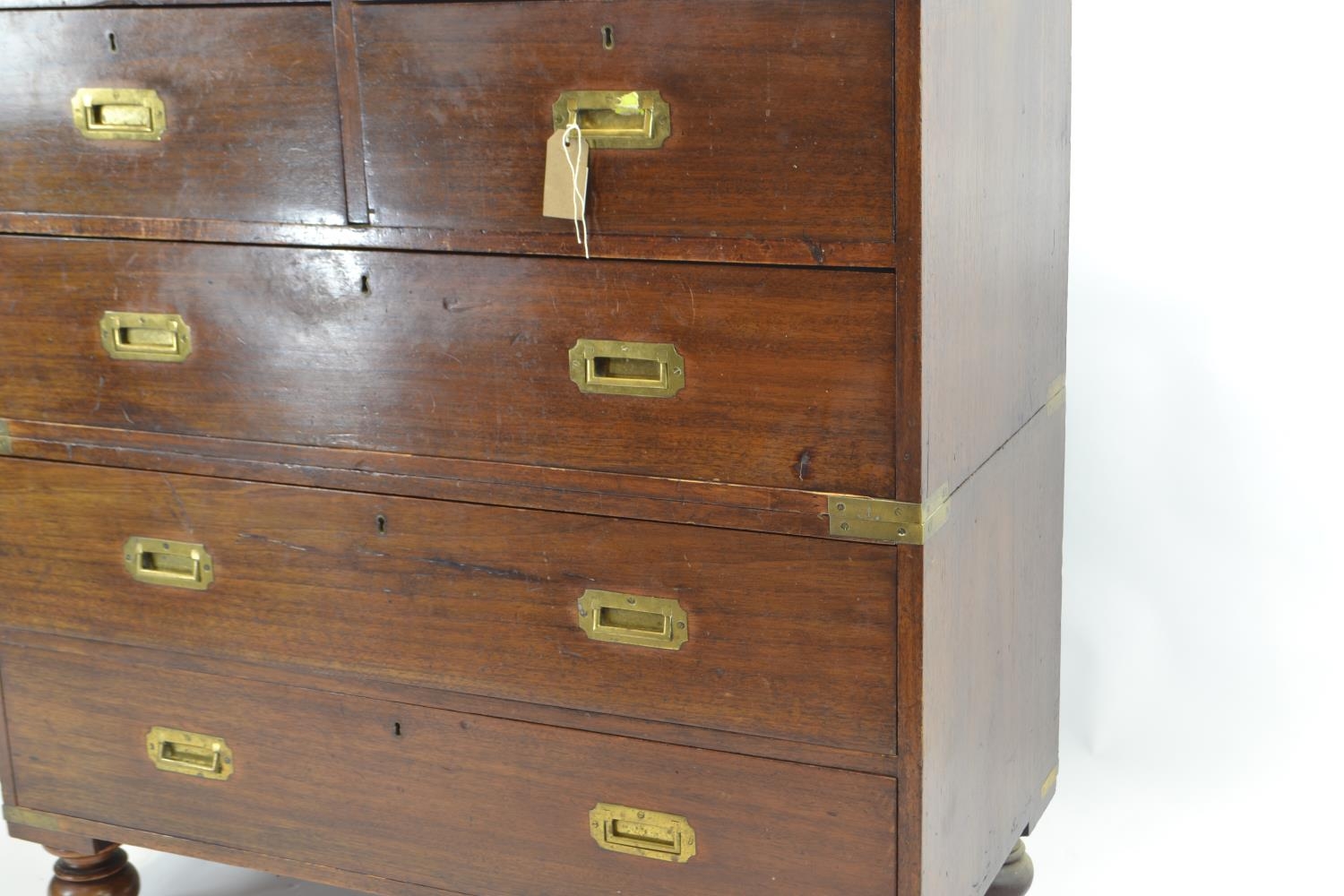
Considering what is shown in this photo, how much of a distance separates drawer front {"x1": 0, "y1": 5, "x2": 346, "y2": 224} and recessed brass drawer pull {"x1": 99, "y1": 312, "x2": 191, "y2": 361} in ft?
0.41

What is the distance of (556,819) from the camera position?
Result: 7.39ft

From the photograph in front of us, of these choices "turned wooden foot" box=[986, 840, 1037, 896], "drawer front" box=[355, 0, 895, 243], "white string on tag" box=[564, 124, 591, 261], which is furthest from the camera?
"turned wooden foot" box=[986, 840, 1037, 896]

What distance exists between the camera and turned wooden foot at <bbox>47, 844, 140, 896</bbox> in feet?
8.65

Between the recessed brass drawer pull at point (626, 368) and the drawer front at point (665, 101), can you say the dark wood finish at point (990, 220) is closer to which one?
the drawer front at point (665, 101)

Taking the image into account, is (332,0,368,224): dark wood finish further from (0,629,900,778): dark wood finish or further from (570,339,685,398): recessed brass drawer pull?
(0,629,900,778): dark wood finish

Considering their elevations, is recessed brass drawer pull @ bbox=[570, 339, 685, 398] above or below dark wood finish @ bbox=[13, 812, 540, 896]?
above

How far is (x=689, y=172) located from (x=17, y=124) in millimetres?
871

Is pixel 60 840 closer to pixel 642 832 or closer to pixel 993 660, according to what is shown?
pixel 642 832

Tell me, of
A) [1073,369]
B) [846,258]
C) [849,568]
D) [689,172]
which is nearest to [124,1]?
[689,172]

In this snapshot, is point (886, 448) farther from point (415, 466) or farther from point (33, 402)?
point (33, 402)

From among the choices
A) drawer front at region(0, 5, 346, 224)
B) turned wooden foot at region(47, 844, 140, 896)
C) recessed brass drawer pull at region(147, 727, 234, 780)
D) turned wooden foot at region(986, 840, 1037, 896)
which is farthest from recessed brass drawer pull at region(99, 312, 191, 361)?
turned wooden foot at region(986, 840, 1037, 896)

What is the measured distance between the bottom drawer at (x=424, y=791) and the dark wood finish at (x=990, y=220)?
0.43m

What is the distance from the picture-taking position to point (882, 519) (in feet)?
6.53

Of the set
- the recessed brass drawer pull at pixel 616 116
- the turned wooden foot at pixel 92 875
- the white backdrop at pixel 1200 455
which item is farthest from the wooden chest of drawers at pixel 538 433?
the white backdrop at pixel 1200 455
